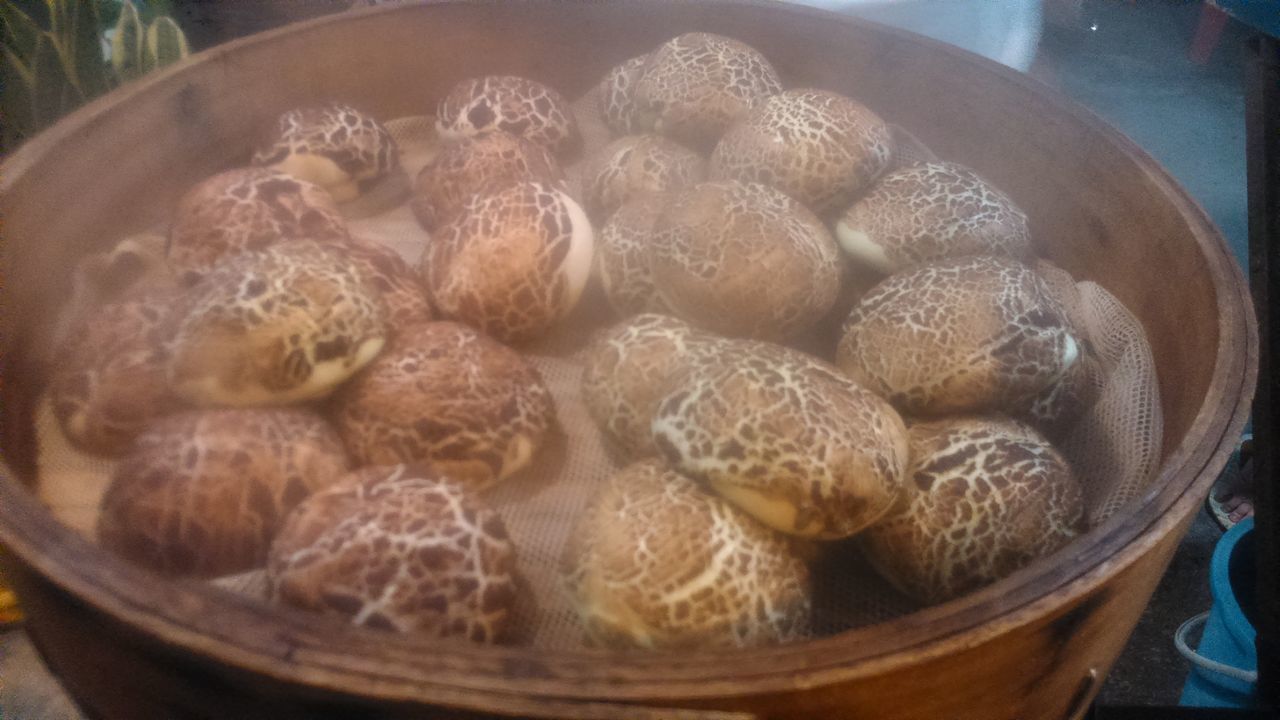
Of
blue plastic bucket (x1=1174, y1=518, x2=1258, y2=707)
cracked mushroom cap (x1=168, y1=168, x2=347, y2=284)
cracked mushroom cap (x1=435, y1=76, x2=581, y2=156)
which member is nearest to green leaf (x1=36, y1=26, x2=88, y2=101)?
cracked mushroom cap (x1=168, y1=168, x2=347, y2=284)

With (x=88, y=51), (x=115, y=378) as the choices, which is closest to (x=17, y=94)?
(x=88, y=51)

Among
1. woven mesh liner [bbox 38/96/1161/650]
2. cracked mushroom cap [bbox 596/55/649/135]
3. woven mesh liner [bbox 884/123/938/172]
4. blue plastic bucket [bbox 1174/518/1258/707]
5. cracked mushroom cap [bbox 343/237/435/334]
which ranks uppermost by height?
cracked mushroom cap [bbox 596/55/649/135]

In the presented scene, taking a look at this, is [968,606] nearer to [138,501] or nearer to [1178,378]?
[1178,378]

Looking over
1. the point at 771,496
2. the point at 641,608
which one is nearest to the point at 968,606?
the point at 771,496

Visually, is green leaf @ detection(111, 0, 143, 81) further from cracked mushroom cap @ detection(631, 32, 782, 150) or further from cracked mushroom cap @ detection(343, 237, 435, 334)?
cracked mushroom cap @ detection(631, 32, 782, 150)

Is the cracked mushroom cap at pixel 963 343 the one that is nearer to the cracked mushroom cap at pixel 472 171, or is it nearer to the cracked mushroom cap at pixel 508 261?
the cracked mushroom cap at pixel 508 261

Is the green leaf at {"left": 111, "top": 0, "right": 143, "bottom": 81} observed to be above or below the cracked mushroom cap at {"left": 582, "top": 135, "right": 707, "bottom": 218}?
above
